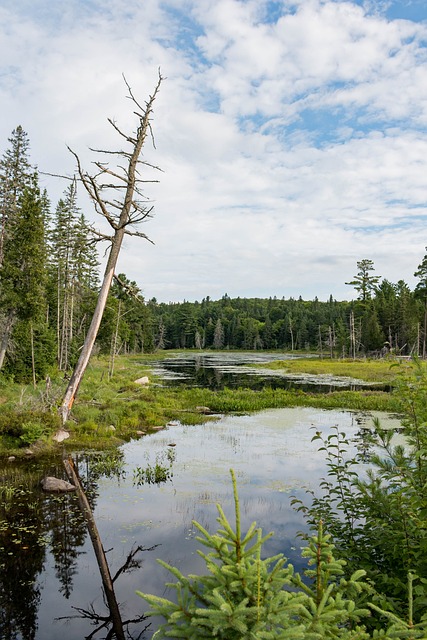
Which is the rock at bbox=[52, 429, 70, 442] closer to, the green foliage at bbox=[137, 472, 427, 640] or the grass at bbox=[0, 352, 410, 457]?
the grass at bbox=[0, 352, 410, 457]

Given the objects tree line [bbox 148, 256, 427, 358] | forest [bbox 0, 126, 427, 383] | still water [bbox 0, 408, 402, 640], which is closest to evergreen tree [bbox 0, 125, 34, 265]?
forest [bbox 0, 126, 427, 383]

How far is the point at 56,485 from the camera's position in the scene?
12305 mm

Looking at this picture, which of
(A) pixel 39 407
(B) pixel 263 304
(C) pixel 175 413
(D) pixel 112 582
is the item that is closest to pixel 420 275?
(C) pixel 175 413

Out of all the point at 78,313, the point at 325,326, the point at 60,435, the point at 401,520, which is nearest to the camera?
the point at 401,520

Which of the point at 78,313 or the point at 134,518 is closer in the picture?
the point at 134,518

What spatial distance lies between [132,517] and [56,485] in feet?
9.34

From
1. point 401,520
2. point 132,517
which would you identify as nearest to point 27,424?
point 132,517

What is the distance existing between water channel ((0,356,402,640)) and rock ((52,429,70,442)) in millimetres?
1964

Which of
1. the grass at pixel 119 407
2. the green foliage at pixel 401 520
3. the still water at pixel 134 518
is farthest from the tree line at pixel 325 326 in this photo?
the green foliage at pixel 401 520

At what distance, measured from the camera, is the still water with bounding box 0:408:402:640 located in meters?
7.39

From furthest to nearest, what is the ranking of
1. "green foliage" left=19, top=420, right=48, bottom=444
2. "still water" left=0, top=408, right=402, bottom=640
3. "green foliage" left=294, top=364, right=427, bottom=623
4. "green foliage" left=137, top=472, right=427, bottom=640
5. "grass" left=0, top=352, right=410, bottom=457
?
1. "grass" left=0, top=352, right=410, bottom=457
2. "green foliage" left=19, top=420, right=48, bottom=444
3. "still water" left=0, top=408, right=402, bottom=640
4. "green foliage" left=294, top=364, right=427, bottom=623
5. "green foliage" left=137, top=472, right=427, bottom=640

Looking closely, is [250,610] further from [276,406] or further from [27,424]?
[276,406]

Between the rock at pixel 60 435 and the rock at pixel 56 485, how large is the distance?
15.2ft

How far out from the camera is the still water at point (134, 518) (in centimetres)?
739
